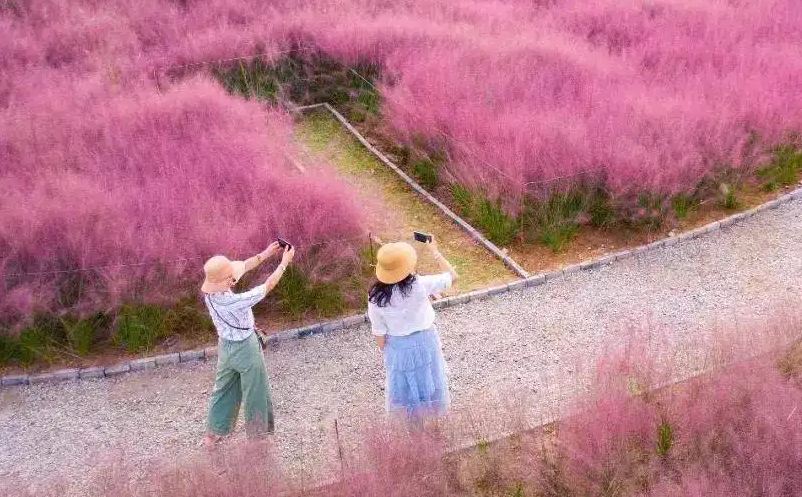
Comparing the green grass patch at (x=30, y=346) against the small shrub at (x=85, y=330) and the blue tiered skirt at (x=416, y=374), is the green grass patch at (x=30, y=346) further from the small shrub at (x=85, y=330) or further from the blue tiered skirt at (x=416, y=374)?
the blue tiered skirt at (x=416, y=374)

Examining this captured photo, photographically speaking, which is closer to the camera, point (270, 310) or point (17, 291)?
point (17, 291)

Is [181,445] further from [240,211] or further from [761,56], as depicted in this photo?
[761,56]

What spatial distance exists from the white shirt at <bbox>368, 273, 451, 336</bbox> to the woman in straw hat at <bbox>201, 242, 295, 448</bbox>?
0.78 meters

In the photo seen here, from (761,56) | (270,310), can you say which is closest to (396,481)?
(270,310)

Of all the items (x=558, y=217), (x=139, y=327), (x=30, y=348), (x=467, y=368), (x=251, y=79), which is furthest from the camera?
(x=251, y=79)

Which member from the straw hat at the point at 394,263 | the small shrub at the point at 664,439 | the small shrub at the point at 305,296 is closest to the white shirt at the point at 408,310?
the straw hat at the point at 394,263

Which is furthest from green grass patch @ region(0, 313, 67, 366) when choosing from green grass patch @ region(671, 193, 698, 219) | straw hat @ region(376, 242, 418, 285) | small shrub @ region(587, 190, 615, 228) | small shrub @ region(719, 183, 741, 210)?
small shrub @ region(719, 183, 741, 210)

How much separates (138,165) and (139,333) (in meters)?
2.52

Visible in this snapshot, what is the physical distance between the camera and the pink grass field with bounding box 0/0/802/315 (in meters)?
6.72

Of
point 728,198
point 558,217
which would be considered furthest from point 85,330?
point 728,198

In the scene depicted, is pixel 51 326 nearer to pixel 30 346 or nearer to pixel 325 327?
pixel 30 346

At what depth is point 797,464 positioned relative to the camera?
4059mm

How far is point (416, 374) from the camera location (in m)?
4.54

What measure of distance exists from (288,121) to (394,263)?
5.46 meters
